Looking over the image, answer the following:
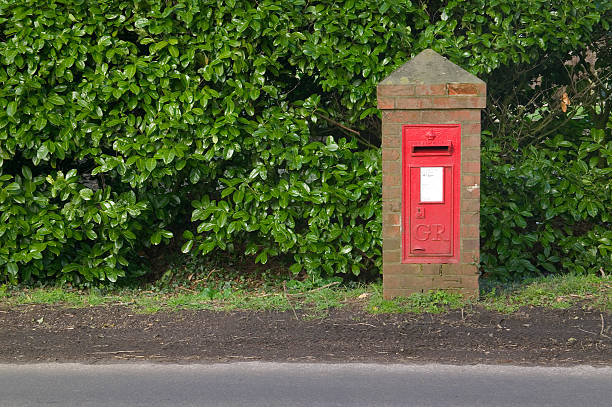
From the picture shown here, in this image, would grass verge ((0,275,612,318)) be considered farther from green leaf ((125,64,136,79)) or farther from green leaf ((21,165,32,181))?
green leaf ((125,64,136,79))

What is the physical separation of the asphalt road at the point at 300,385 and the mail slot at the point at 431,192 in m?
1.54

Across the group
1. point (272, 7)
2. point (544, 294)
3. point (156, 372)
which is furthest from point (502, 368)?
point (272, 7)

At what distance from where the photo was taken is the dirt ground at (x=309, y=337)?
200 inches

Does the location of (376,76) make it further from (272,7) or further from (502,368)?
(502,368)

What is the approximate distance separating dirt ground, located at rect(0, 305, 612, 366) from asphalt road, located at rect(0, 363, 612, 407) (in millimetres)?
183

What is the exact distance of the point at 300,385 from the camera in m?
4.53

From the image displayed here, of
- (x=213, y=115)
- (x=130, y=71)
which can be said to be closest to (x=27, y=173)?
(x=130, y=71)

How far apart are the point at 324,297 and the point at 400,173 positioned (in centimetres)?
131

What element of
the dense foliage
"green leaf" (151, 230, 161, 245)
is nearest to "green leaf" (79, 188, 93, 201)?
the dense foliage

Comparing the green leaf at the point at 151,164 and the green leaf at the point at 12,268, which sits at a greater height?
the green leaf at the point at 151,164

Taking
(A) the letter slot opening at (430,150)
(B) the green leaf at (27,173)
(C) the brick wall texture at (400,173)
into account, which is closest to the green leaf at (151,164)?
(B) the green leaf at (27,173)

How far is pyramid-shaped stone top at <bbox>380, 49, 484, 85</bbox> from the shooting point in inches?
238

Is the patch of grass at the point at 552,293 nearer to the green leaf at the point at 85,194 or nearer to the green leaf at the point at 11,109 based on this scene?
the green leaf at the point at 85,194

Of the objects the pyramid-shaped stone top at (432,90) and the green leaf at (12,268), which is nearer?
the pyramid-shaped stone top at (432,90)
